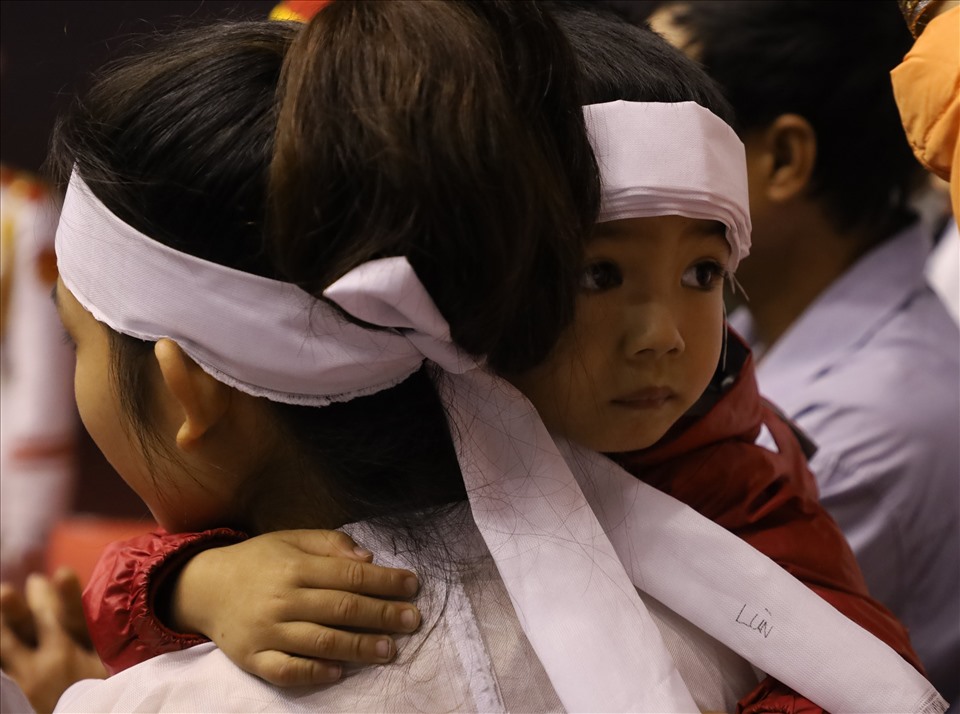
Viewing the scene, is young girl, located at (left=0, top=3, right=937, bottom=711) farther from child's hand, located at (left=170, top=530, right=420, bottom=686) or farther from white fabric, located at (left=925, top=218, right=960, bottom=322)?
white fabric, located at (left=925, top=218, right=960, bottom=322)

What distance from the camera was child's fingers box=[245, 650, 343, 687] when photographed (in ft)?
2.34

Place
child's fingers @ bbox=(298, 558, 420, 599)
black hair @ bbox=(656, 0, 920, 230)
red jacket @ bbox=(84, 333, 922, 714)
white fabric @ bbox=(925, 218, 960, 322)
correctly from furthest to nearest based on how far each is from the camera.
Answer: white fabric @ bbox=(925, 218, 960, 322) → black hair @ bbox=(656, 0, 920, 230) → red jacket @ bbox=(84, 333, 922, 714) → child's fingers @ bbox=(298, 558, 420, 599)

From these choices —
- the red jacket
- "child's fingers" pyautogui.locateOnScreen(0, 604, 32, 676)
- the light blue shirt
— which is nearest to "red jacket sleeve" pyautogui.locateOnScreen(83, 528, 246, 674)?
the red jacket

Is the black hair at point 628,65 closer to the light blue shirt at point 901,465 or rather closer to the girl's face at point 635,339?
the girl's face at point 635,339

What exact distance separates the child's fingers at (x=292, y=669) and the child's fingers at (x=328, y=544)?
73mm

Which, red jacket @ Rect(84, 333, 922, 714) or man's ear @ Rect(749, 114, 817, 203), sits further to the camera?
man's ear @ Rect(749, 114, 817, 203)

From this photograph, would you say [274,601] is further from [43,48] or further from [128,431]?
[43,48]

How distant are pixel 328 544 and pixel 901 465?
0.82 m

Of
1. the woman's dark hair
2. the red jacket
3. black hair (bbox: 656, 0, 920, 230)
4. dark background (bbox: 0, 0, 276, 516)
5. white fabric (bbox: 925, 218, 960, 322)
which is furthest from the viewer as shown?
white fabric (bbox: 925, 218, 960, 322)

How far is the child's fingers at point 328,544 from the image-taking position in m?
0.75

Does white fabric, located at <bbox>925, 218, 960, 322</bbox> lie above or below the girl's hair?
below

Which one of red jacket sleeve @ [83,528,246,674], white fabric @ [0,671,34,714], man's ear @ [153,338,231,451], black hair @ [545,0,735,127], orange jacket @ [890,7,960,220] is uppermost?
black hair @ [545,0,735,127]

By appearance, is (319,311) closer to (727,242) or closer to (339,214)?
(339,214)

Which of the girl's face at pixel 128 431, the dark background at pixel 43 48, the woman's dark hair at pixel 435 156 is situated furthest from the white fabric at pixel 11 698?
the dark background at pixel 43 48
